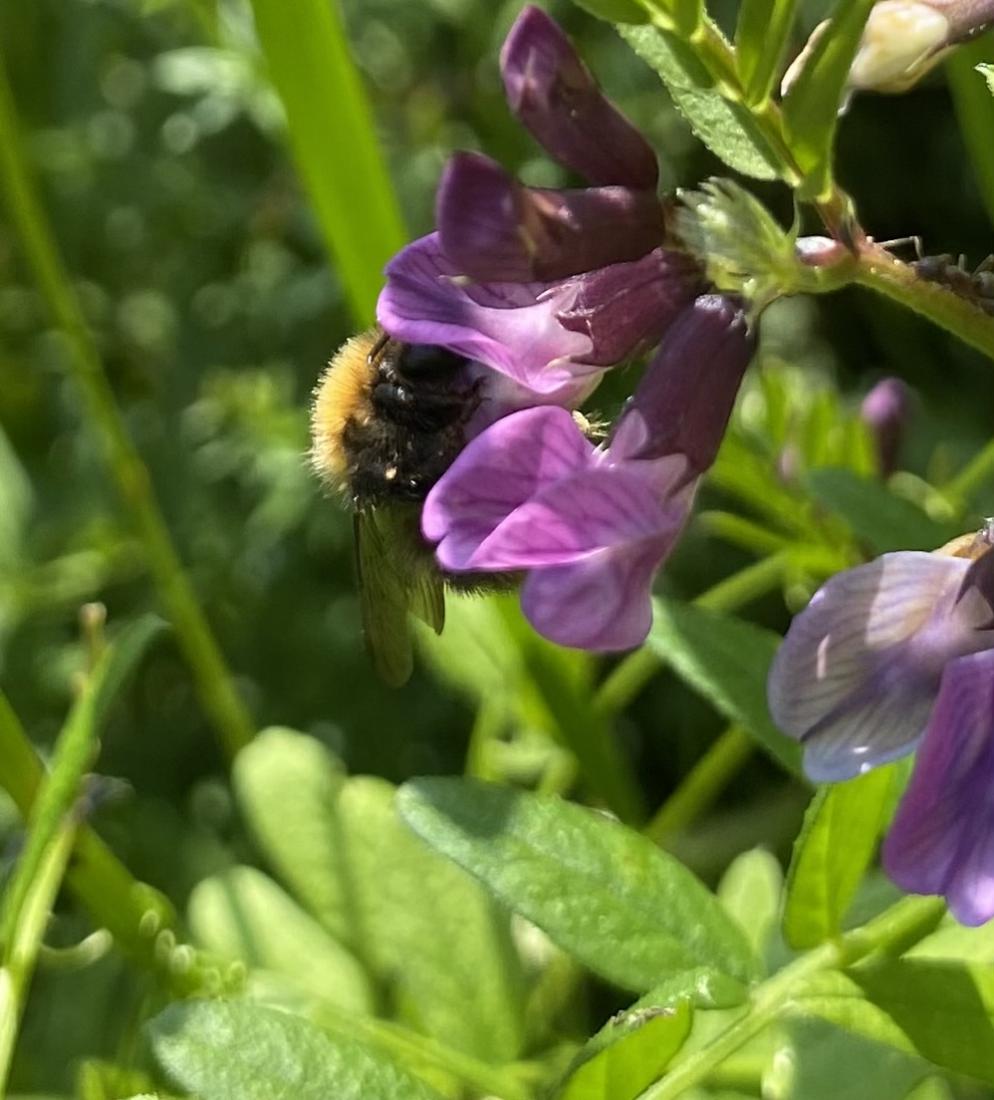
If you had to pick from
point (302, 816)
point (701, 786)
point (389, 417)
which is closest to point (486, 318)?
point (389, 417)

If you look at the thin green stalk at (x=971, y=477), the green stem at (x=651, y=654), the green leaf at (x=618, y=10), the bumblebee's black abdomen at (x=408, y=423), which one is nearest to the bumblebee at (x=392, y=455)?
the bumblebee's black abdomen at (x=408, y=423)

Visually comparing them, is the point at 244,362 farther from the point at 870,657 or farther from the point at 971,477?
the point at 870,657

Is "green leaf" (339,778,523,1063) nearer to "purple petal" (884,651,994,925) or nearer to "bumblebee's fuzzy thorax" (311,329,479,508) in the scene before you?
"bumblebee's fuzzy thorax" (311,329,479,508)

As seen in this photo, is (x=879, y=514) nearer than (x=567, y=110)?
No

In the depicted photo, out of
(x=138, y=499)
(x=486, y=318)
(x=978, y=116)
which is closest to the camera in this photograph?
(x=486, y=318)

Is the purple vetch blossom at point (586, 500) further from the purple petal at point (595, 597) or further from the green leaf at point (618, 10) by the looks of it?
the green leaf at point (618, 10)

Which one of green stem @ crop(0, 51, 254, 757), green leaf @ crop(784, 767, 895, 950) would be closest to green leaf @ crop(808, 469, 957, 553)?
green leaf @ crop(784, 767, 895, 950)
